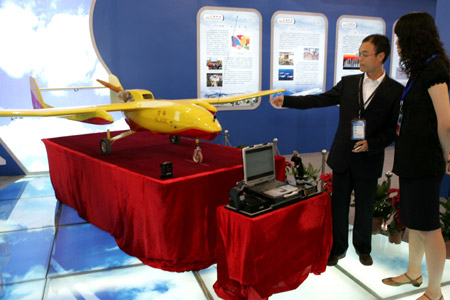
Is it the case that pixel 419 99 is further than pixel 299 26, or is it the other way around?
pixel 299 26

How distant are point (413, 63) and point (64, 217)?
414cm

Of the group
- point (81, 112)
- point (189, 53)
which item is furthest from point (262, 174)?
point (189, 53)

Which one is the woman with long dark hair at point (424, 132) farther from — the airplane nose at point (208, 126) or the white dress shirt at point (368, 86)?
the airplane nose at point (208, 126)

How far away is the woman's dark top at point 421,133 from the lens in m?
2.31

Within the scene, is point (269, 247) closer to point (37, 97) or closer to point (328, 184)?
point (328, 184)

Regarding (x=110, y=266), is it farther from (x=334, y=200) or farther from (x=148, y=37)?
(x=148, y=37)

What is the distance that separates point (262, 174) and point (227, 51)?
4784 millimetres

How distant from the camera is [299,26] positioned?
24.3 feet

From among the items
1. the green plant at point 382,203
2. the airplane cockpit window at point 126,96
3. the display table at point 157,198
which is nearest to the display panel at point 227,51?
the airplane cockpit window at point 126,96

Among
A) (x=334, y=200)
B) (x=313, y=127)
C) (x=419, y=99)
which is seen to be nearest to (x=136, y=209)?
(x=334, y=200)

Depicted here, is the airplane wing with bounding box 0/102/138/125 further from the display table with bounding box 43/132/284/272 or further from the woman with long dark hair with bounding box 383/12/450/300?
the woman with long dark hair with bounding box 383/12/450/300

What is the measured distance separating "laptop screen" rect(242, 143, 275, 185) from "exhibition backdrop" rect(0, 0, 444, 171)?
447cm

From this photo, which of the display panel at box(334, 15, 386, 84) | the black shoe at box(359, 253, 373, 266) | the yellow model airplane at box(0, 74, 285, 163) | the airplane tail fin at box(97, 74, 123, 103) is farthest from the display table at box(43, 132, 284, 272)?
the display panel at box(334, 15, 386, 84)

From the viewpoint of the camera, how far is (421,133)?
2.38 meters
